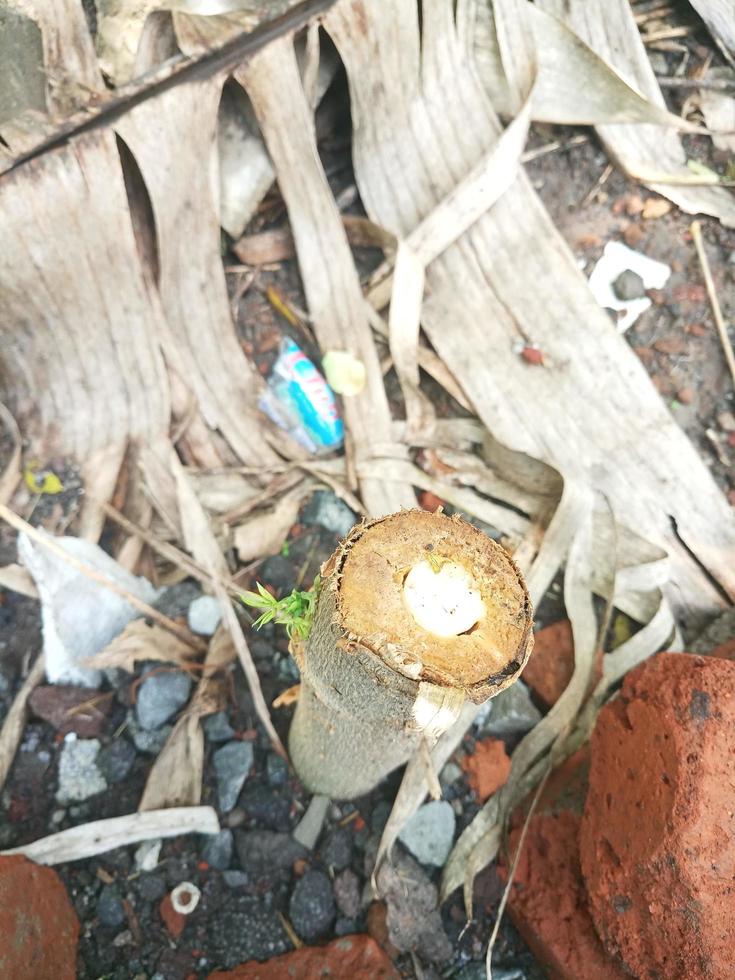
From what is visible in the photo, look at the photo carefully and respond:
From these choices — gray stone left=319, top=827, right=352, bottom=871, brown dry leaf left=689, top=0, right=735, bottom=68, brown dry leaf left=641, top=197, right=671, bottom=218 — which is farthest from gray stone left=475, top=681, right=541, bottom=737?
brown dry leaf left=689, top=0, right=735, bottom=68

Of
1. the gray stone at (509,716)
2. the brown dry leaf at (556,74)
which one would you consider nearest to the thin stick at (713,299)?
the brown dry leaf at (556,74)

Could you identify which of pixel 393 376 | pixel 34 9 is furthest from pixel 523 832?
pixel 34 9

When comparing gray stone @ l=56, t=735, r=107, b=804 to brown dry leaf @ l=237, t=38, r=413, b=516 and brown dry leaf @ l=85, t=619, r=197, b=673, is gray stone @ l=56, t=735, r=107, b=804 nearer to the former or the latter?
brown dry leaf @ l=85, t=619, r=197, b=673

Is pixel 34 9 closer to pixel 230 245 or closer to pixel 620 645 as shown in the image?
pixel 230 245

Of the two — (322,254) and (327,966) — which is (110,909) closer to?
(327,966)

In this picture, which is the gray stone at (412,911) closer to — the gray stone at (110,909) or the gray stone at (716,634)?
the gray stone at (110,909)
